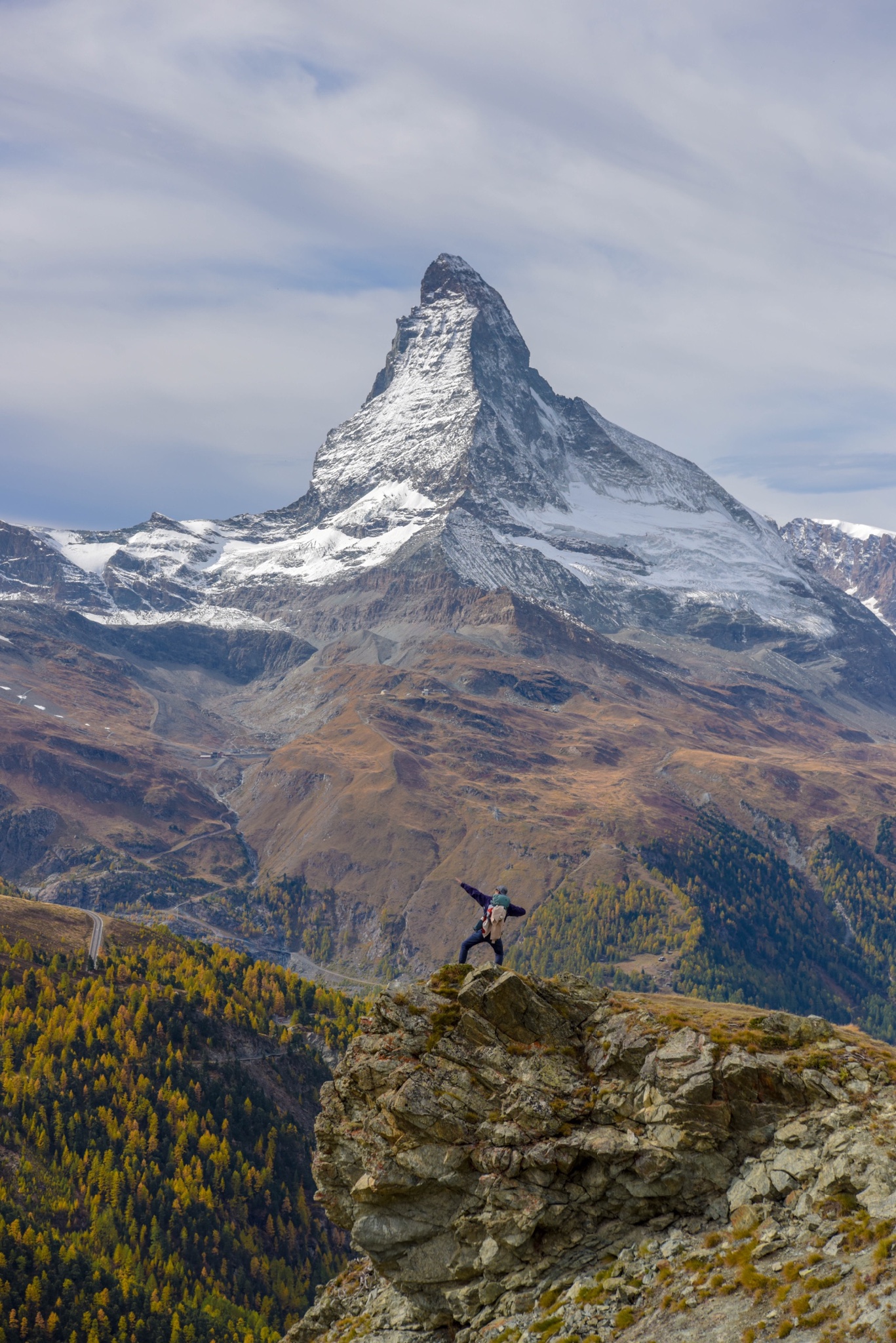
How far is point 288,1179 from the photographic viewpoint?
618ft

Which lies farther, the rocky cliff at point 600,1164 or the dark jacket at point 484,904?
the dark jacket at point 484,904

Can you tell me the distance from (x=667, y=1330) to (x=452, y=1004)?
669 inches

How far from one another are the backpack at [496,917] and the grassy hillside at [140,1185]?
376 feet

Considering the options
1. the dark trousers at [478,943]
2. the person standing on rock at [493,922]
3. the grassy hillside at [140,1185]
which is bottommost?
the grassy hillside at [140,1185]

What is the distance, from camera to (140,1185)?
562 ft

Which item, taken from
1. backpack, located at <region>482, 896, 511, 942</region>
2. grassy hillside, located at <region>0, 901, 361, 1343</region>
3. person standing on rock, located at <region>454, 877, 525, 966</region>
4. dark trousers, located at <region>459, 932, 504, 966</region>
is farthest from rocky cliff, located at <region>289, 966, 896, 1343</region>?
grassy hillside, located at <region>0, 901, 361, 1343</region>

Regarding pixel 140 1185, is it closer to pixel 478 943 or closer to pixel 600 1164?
pixel 478 943

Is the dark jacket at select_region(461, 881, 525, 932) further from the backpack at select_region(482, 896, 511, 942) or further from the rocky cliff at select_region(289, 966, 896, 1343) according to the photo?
the rocky cliff at select_region(289, 966, 896, 1343)

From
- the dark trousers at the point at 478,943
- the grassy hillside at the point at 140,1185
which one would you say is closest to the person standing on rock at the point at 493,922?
the dark trousers at the point at 478,943

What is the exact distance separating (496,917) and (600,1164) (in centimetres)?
1277

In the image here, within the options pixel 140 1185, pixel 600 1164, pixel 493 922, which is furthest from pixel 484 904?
pixel 140 1185

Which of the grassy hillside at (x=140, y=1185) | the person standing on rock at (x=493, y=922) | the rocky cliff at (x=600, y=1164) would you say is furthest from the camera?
the grassy hillside at (x=140, y=1185)

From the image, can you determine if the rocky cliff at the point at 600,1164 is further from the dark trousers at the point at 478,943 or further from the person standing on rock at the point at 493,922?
the person standing on rock at the point at 493,922

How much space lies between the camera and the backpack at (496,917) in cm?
5397
